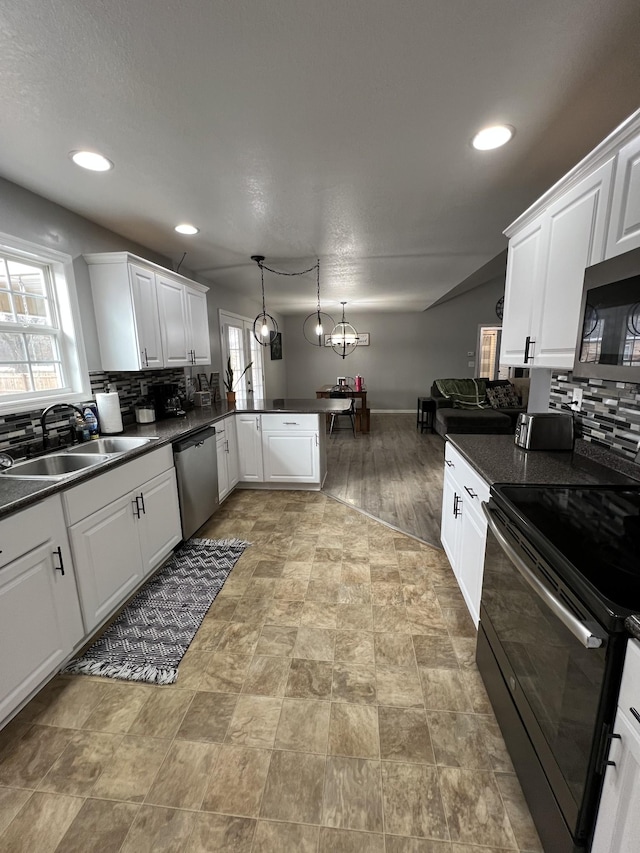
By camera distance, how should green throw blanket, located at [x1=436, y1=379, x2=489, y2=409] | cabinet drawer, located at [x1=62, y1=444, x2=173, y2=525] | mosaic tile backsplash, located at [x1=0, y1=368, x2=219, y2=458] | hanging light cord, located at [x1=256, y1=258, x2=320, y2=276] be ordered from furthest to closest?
green throw blanket, located at [x1=436, y1=379, x2=489, y2=409] → hanging light cord, located at [x1=256, y1=258, x2=320, y2=276] → mosaic tile backsplash, located at [x1=0, y1=368, x2=219, y2=458] → cabinet drawer, located at [x1=62, y1=444, x2=173, y2=525]

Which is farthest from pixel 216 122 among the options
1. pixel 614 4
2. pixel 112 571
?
pixel 112 571

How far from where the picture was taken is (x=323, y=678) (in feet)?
5.21

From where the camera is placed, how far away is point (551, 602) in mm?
887

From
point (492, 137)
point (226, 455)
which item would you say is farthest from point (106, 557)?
point (492, 137)

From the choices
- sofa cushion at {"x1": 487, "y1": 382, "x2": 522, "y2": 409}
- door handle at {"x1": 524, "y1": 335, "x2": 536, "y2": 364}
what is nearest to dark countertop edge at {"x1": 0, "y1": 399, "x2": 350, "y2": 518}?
door handle at {"x1": 524, "y1": 335, "x2": 536, "y2": 364}

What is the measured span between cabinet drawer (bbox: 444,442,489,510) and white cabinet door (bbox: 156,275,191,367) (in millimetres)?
2462

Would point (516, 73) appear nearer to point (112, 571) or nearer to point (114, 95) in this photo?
point (114, 95)

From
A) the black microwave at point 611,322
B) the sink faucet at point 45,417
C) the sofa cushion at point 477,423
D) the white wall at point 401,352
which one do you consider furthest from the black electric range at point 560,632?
the white wall at point 401,352

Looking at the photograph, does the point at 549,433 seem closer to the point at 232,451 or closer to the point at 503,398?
the point at 232,451

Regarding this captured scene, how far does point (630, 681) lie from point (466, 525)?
118cm

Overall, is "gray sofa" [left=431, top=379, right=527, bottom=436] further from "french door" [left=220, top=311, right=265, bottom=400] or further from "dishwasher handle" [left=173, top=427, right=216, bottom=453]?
"dishwasher handle" [left=173, top=427, right=216, bottom=453]

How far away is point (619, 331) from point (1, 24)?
2.11 meters

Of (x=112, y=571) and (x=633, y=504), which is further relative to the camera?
(x=112, y=571)

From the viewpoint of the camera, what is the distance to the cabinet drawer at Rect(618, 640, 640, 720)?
0.69 meters
